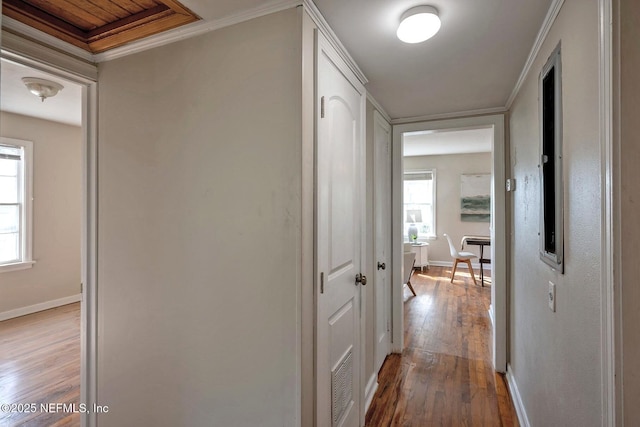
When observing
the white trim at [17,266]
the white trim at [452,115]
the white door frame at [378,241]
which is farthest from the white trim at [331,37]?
the white trim at [17,266]

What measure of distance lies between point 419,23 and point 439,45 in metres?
0.36

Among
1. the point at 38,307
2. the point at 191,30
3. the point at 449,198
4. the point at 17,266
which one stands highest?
the point at 191,30

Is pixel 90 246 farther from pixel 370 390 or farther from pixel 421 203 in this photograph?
pixel 421 203

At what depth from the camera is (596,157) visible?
3.14 ft

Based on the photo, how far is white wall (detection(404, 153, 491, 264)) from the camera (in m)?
6.68

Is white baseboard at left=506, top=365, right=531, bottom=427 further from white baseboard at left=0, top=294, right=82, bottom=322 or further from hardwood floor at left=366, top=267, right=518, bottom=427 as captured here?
white baseboard at left=0, top=294, right=82, bottom=322

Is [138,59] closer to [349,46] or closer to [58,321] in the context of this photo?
[349,46]

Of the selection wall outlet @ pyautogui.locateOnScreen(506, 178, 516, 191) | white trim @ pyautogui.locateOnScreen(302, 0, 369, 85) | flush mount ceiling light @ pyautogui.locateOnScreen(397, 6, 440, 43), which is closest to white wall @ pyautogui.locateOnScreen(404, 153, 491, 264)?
wall outlet @ pyautogui.locateOnScreen(506, 178, 516, 191)

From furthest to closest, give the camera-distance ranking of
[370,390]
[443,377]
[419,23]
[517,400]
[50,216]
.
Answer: [50,216] < [443,377] < [370,390] < [517,400] < [419,23]

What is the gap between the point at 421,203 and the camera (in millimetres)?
7168

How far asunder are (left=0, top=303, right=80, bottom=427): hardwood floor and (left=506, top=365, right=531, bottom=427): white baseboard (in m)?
2.83

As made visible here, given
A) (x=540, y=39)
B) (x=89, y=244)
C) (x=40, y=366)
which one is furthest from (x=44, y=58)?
(x=40, y=366)

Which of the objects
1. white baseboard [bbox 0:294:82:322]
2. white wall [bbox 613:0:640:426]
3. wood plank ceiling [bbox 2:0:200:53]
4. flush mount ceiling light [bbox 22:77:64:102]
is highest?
flush mount ceiling light [bbox 22:77:64:102]

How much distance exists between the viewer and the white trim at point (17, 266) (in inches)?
145
